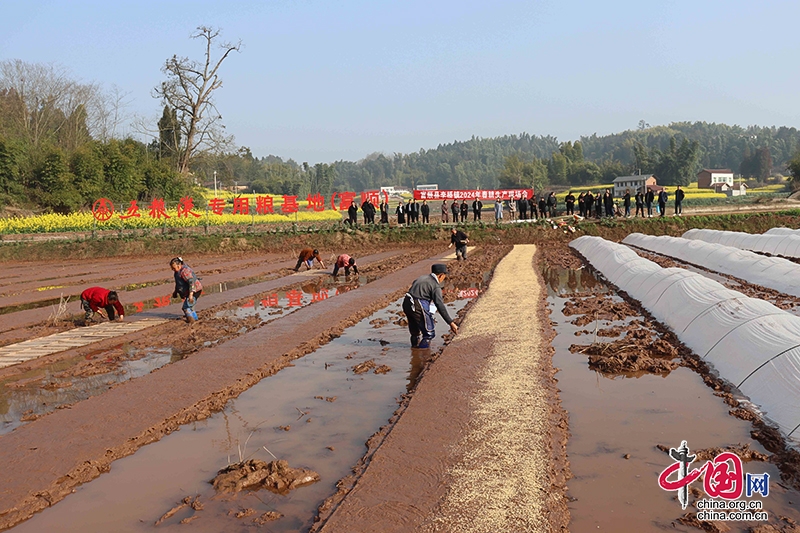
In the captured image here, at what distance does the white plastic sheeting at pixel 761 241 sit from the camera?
69.7 feet

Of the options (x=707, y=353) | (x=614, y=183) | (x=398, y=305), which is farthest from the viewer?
(x=614, y=183)

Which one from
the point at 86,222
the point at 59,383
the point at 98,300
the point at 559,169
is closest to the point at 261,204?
the point at 86,222

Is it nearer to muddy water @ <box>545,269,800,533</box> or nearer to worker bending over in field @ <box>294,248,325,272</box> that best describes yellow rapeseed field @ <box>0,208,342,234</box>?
worker bending over in field @ <box>294,248,325,272</box>

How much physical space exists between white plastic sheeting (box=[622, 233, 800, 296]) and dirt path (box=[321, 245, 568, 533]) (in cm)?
835

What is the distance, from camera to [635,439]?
20.1ft

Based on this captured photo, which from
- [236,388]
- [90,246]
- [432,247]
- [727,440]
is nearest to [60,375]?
[236,388]

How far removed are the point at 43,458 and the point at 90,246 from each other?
28.2m

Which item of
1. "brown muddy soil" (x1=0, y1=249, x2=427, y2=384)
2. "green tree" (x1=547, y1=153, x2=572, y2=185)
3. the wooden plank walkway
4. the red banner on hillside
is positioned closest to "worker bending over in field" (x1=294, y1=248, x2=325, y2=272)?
"brown muddy soil" (x1=0, y1=249, x2=427, y2=384)

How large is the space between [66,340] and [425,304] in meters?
6.39

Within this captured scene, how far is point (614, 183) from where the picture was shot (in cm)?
8969

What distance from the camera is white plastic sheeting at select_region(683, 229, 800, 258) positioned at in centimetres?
2125

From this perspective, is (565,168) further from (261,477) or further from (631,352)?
(261,477)

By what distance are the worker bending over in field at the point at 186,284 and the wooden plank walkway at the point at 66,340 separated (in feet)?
2.14

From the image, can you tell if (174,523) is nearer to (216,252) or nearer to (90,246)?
(216,252)
